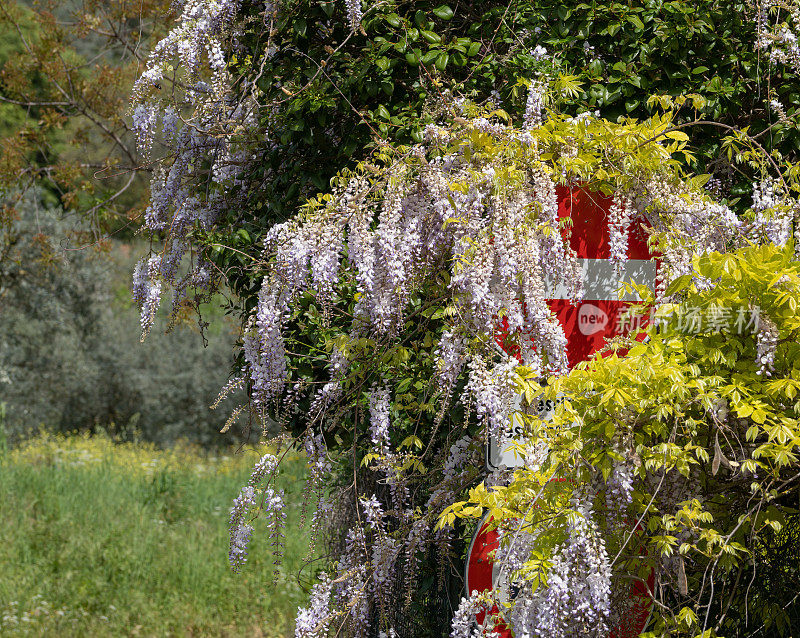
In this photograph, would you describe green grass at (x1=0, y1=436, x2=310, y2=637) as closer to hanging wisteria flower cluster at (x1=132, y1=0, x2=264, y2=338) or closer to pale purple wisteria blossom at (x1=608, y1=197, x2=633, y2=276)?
hanging wisteria flower cluster at (x1=132, y1=0, x2=264, y2=338)

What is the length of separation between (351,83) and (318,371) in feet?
3.52

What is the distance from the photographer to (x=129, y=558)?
5.94 m

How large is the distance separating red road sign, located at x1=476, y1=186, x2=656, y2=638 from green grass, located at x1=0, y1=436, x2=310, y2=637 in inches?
78.4

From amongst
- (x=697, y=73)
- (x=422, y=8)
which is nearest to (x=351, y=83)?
(x=422, y=8)

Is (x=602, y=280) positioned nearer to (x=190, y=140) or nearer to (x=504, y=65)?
(x=504, y=65)

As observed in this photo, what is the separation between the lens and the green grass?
213 inches

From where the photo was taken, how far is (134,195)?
615 inches

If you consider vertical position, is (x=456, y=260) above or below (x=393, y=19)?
below

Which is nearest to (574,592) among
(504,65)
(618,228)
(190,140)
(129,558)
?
(618,228)

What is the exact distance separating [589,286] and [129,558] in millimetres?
4410

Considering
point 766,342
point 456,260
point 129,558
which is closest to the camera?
point 766,342

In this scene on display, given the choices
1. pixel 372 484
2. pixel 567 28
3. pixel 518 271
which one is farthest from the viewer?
pixel 372 484

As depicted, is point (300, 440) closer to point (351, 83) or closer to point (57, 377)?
point (351, 83)

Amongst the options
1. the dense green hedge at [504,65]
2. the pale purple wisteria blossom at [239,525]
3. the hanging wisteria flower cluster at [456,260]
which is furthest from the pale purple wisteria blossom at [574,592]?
the dense green hedge at [504,65]
